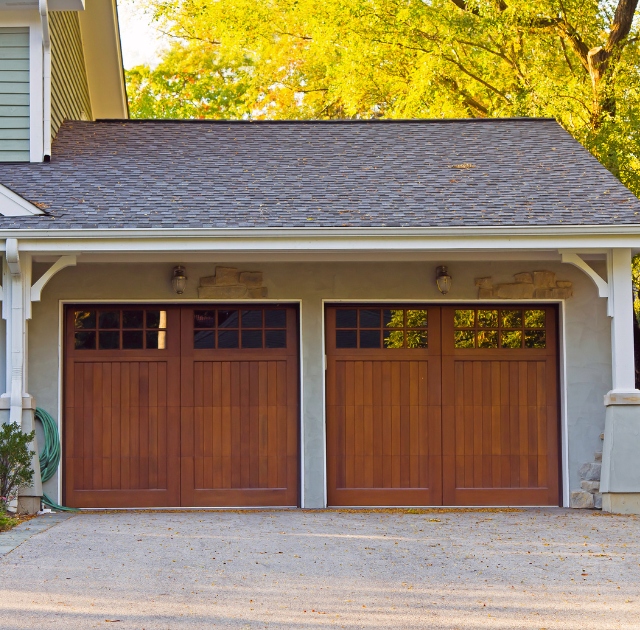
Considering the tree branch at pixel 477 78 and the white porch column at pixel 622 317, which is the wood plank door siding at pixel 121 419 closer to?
the white porch column at pixel 622 317

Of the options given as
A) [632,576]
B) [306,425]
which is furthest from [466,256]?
[632,576]

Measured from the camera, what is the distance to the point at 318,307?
33.2 ft

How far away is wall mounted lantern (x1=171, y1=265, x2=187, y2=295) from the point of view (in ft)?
32.6

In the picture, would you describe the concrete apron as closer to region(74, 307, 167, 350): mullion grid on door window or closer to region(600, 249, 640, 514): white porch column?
region(600, 249, 640, 514): white porch column

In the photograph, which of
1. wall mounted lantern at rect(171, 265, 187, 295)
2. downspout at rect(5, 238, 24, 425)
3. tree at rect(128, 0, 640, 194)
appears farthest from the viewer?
tree at rect(128, 0, 640, 194)

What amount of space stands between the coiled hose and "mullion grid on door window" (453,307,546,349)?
13.4ft

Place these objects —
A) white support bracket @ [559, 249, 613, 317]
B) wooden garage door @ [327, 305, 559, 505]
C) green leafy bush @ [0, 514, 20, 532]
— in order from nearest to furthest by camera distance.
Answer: green leafy bush @ [0, 514, 20, 532], white support bracket @ [559, 249, 613, 317], wooden garage door @ [327, 305, 559, 505]

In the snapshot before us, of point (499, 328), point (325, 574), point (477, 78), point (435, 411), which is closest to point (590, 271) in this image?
point (499, 328)

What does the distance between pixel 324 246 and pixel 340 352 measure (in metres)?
1.50

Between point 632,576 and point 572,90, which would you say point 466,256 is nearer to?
point 632,576

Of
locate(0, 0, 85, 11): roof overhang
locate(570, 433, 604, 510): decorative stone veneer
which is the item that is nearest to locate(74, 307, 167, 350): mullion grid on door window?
locate(0, 0, 85, 11): roof overhang

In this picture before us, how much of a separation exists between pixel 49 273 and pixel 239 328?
1984 millimetres

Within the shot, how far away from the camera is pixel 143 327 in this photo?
10.2 m

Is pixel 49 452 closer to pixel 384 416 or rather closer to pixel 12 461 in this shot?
pixel 12 461
